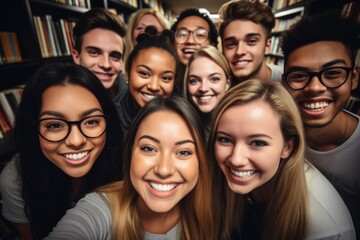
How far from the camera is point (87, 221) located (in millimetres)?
969

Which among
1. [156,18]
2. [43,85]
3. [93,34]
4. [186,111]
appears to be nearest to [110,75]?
[93,34]

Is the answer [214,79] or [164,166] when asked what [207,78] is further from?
[164,166]

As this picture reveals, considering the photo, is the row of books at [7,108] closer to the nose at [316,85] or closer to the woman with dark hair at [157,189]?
the woman with dark hair at [157,189]

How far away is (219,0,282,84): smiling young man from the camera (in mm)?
2109

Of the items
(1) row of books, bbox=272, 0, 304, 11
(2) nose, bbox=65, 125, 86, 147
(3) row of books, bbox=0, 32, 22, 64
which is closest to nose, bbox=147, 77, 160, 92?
(2) nose, bbox=65, 125, 86, 147

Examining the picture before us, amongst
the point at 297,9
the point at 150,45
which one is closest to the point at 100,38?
the point at 150,45

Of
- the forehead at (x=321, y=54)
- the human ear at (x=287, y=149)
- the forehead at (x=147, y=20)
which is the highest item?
the forehead at (x=147, y=20)

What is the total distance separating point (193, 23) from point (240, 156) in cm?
204

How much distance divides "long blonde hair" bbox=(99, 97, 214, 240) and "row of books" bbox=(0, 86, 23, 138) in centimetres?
125

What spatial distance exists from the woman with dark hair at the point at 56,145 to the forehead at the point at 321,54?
1.36m

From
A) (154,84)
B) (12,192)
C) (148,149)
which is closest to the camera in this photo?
(148,149)

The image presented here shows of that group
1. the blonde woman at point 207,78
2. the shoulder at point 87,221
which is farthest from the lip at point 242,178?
the blonde woman at point 207,78

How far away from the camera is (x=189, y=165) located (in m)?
1.07

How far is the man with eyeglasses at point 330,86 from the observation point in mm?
1278
